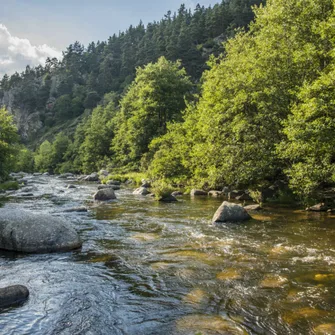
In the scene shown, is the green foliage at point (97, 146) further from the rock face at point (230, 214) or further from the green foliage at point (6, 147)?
the rock face at point (230, 214)

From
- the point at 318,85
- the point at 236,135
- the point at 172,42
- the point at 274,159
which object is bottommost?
the point at 274,159

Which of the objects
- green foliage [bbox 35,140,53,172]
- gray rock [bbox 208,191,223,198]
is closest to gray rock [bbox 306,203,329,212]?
gray rock [bbox 208,191,223,198]

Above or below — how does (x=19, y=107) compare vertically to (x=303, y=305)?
above

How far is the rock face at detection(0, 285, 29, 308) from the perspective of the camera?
6.39 meters

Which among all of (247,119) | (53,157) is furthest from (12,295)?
(53,157)

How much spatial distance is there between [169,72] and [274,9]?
31.8 m

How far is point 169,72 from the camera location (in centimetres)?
5231

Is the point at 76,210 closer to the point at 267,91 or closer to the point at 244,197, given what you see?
the point at 244,197

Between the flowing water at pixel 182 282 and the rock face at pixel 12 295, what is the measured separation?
182 millimetres

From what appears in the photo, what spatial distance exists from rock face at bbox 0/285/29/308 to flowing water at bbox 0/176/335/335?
18cm

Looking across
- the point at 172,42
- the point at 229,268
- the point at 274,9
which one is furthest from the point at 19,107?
the point at 229,268

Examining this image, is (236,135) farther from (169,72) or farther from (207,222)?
(169,72)

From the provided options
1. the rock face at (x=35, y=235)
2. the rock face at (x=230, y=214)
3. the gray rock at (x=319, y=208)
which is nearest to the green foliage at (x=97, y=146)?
the gray rock at (x=319, y=208)

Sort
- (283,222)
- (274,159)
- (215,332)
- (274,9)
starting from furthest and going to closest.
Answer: (274,9)
(274,159)
(283,222)
(215,332)
